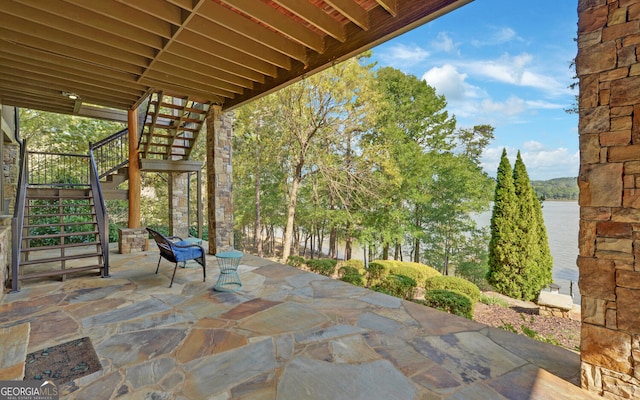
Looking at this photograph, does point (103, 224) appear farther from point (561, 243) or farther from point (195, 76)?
point (561, 243)

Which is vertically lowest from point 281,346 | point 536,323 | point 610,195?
point 536,323

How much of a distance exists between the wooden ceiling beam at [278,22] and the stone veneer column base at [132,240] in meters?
5.63

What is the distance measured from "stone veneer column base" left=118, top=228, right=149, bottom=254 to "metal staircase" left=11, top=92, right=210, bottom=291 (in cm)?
57

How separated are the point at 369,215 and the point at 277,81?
7.32 m

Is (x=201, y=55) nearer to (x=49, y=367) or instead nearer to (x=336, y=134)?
(x=49, y=367)

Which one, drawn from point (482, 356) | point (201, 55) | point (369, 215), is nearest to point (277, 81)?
point (201, 55)

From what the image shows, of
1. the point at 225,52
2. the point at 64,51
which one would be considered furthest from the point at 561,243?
the point at 64,51

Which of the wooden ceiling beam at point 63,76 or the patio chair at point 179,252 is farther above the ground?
the wooden ceiling beam at point 63,76

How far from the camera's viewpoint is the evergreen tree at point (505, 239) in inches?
294

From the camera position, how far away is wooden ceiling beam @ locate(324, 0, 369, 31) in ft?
A: 8.80

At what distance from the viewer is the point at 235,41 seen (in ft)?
11.1

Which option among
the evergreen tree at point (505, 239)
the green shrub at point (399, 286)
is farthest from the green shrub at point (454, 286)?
the evergreen tree at point (505, 239)

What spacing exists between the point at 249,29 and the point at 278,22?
1.28ft

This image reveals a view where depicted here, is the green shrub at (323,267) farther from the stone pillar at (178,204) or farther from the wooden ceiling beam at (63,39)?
the wooden ceiling beam at (63,39)
